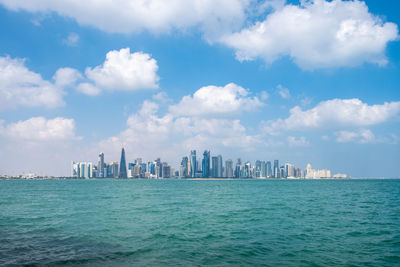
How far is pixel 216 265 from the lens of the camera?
18.1 m

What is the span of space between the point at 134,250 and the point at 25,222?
852 inches

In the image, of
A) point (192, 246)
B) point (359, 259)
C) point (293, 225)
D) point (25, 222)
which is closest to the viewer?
point (359, 259)

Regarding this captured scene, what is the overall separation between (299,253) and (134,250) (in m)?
12.4

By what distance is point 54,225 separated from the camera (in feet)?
108

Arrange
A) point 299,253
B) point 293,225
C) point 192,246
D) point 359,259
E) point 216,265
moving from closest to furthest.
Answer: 1. point 216,265
2. point 359,259
3. point 299,253
4. point 192,246
5. point 293,225

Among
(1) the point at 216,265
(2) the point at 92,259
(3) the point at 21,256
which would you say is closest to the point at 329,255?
(1) the point at 216,265

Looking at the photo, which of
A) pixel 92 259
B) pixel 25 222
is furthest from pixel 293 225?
pixel 25 222

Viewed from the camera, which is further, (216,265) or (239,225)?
(239,225)

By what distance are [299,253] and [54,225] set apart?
2711cm

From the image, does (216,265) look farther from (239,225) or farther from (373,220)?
(373,220)

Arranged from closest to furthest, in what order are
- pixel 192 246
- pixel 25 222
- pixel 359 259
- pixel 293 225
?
pixel 359 259
pixel 192 246
pixel 293 225
pixel 25 222

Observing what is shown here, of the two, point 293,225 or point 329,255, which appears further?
point 293,225

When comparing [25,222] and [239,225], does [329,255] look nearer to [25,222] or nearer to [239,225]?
[239,225]

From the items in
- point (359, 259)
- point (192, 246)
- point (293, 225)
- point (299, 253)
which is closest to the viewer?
point (359, 259)
